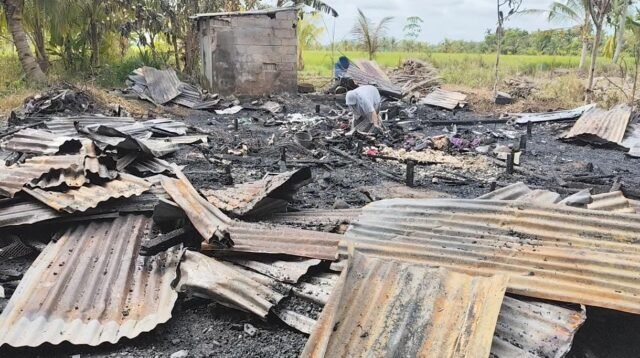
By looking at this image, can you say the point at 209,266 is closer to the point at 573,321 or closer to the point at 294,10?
the point at 573,321

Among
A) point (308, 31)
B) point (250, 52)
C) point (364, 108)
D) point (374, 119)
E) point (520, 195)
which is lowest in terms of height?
point (520, 195)

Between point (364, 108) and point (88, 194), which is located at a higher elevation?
point (364, 108)

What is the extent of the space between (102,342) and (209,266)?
756 mm

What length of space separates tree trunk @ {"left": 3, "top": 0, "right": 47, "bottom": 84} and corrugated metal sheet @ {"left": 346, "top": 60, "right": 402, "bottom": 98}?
28.5 ft

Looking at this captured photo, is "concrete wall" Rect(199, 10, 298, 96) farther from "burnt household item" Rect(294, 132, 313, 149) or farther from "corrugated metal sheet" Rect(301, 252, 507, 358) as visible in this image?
"corrugated metal sheet" Rect(301, 252, 507, 358)

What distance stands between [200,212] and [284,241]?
775 mm

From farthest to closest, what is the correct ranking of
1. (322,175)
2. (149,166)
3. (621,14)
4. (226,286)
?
1. (621,14)
2. (322,175)
3. (149,166)
4. (226,286)

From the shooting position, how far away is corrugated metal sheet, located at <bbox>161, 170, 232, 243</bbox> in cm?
347

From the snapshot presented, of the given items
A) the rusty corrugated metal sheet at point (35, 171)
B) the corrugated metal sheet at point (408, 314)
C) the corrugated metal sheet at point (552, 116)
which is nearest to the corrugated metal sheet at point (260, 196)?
the rusty corrugated metal sheet at point (35, 171)

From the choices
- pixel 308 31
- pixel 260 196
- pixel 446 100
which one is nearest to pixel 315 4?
pixel 308 31

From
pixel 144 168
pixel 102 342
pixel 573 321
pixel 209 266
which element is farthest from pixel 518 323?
pixel 144 168

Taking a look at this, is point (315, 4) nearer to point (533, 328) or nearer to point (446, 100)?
point (446, 100)

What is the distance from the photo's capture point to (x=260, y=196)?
4164 mm

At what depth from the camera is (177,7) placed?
1741cm
